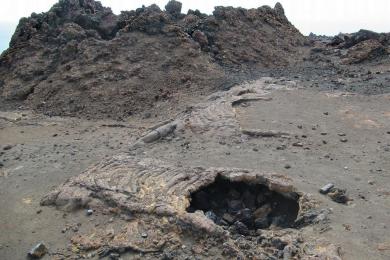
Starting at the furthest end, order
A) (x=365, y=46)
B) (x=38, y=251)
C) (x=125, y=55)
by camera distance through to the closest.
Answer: (x=365, y=46) < (x=125, y=55) < (x=38, y=251)

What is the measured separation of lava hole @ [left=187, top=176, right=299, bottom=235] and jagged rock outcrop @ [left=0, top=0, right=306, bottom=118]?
4984 millimetres

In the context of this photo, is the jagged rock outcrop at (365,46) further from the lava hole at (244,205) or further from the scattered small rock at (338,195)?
the lava hole at (244,205)

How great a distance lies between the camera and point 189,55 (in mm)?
12766

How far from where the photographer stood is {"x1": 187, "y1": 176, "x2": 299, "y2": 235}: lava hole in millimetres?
5902

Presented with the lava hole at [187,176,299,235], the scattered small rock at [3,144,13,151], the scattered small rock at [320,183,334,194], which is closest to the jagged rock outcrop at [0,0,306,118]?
the scattered small rock at [3,144,13,151]

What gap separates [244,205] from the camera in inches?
246

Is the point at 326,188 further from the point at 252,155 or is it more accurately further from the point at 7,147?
the point at 7,147

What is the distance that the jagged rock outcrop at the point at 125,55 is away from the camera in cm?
1198

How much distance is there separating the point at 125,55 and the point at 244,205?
7.44 m

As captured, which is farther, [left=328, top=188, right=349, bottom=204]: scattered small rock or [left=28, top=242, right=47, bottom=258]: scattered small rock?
[left=328, top=188, right=349, bottom=204]: scattered small rock

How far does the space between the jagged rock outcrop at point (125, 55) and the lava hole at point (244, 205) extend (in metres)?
4.98

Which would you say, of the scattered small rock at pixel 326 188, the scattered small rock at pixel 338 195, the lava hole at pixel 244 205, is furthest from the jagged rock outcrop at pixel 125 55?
the scattered small rock at pixel 338 195

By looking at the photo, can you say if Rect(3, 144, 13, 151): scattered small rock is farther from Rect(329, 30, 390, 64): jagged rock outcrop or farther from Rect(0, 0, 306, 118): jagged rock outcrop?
Rect(329, 30, 390, 64): jagged rock outcrop

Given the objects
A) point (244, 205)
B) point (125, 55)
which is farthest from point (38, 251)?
point (125, 55)
